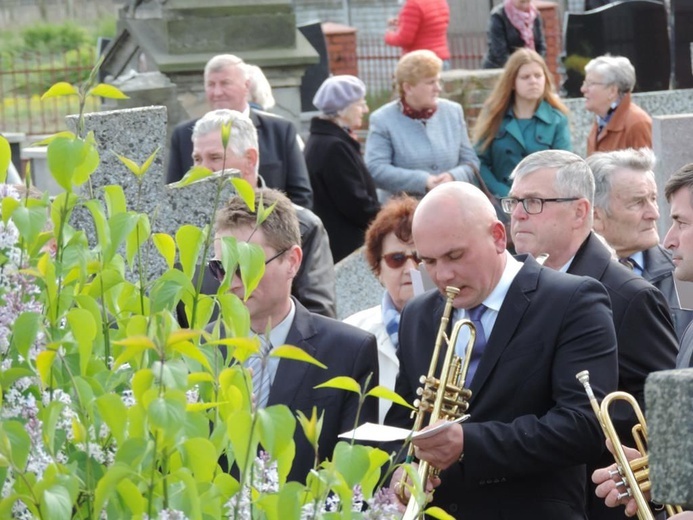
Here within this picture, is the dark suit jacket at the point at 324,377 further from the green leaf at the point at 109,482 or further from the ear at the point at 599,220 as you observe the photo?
the green leaf at the point at 109,482

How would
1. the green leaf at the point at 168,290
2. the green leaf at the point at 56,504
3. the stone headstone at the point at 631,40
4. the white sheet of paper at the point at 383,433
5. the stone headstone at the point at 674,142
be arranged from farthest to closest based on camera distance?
the stone headstone at the point at 631,40, the stone headstone at the point at 674,142, the white sheet of paper at the point at 383,433, the green leaf at the point at 168,290, the green leaf at the point at 56,504

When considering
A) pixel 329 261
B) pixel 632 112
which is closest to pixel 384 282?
pixel 329 261

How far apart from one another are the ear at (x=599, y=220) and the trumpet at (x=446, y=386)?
1878mm

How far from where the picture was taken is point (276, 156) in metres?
7.47

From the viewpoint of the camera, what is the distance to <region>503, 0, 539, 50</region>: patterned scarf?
42.5 ft

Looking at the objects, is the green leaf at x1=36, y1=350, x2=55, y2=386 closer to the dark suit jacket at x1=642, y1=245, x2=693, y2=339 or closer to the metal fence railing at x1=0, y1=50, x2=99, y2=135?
→ the dark suit jacket at x1=642, y1=245, x2=693, y2=339

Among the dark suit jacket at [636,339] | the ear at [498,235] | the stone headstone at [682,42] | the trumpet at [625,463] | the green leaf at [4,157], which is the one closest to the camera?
the green leaf at [4,157]

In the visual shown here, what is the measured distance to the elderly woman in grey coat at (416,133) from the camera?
8531mm

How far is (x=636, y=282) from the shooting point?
448 centimetres

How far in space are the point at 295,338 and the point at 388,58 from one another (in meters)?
16.3

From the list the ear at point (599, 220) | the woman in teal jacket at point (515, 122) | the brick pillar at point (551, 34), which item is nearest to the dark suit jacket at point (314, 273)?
the ear at point (599, 220)

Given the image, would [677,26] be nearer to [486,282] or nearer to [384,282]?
[384,282]

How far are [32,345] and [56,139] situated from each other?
0.97 ft

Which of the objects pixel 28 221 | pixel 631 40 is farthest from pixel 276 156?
pixel 631 40
